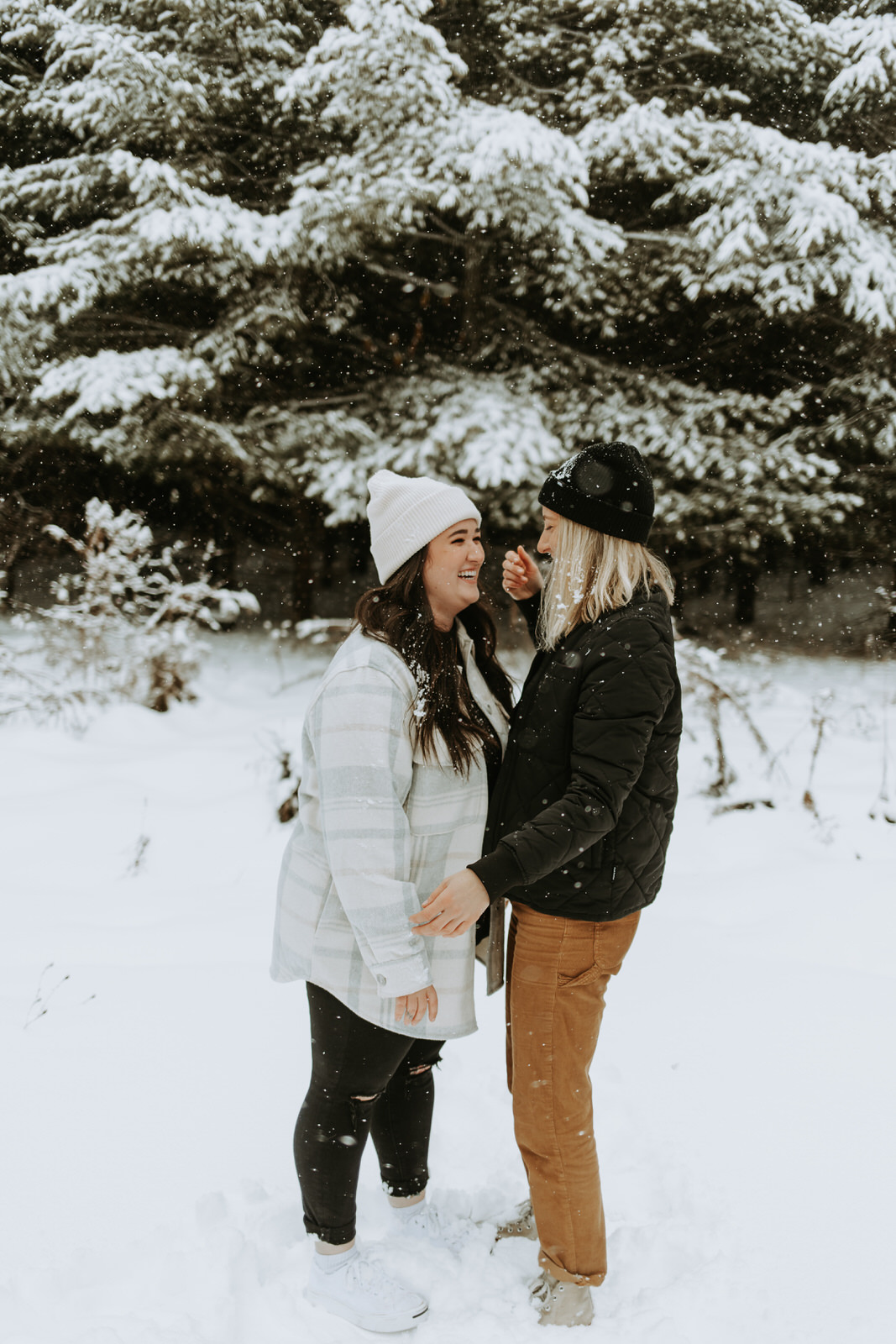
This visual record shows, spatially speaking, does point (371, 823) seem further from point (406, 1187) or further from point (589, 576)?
point (406, 1187)

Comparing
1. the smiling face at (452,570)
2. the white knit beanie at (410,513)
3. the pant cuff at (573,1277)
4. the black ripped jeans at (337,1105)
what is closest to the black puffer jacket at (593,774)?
the smiling face at (452,570)

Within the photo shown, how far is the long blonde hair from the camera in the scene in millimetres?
1824

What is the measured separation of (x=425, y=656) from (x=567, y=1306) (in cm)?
158

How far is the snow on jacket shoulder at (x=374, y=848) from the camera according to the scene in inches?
67.7

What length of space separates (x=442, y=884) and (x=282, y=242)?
532 cm

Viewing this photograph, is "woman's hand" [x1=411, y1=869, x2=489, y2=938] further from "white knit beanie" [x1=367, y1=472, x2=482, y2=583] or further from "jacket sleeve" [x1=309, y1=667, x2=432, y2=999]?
"white knit beanie" [x1=367, y1=472, x2=482, y2=583]

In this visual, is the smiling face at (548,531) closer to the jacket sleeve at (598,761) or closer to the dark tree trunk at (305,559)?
the jacket sleeve at (598,761)

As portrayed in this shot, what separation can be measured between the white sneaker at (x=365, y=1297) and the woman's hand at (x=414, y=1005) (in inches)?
27.2

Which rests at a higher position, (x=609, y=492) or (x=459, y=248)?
(x=459, y=248)

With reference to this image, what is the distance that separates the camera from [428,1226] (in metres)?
2.22

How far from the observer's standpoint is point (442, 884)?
1679mm

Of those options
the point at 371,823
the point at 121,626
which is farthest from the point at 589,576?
the point at 121,626

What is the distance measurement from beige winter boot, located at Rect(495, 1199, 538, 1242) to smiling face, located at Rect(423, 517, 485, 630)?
1652 mm

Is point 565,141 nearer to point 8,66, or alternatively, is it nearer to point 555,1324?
point 8,66
